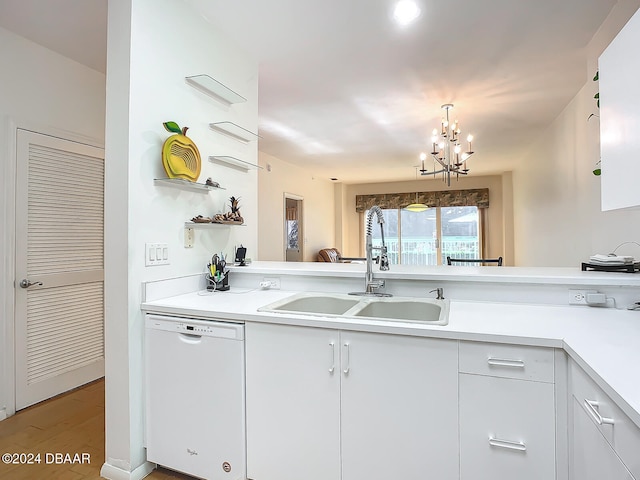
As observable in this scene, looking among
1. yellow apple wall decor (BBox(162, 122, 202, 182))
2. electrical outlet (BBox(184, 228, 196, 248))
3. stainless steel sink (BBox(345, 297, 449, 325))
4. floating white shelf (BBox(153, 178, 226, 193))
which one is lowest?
stainless steel sink (BBox(345, 297, 449, 325))

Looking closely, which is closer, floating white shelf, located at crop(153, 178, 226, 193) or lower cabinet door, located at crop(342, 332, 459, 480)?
lower cabinet door, located at crop(342, 332, 459, 480)

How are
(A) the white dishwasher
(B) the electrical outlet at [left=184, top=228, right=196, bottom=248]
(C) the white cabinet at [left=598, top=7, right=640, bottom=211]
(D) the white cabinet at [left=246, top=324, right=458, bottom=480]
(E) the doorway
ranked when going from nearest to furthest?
1. (C) the white cabinet at [left=598, top=7, right=640, bottom=211]
2. (D) the white cabinet at [left=246, top=324, right=458, bottom=480]
3. (A) the white dishwasher
4. (B) the electrical outlet at [left=184, top=228, right=196, bottom=248]
5. (E) the doorway

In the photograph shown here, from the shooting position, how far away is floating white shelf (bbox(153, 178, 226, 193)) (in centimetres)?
196

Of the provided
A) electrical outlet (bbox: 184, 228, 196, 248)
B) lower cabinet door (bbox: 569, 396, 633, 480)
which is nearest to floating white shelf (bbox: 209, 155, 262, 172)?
electrical outlet (bbox: 184, 228, 196, 248)

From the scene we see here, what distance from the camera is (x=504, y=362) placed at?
123cm

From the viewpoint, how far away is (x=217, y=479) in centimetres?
165

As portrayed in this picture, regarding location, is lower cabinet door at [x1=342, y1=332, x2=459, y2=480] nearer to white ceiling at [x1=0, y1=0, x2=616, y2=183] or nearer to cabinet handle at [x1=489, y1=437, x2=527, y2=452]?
cabinet handle at [x1=489, y1=437, x2=527, y2=452]

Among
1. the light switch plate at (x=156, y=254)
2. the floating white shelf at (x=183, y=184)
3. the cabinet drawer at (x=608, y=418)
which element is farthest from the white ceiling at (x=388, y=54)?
the cabinet drawer at (x=608, y=418)

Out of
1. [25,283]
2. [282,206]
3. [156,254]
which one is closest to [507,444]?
[156,254]

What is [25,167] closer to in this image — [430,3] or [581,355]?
[430,3]

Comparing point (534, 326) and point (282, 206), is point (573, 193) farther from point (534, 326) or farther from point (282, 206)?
point (282, 206)

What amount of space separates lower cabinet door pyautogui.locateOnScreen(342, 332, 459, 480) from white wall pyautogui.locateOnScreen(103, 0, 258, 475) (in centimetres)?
112

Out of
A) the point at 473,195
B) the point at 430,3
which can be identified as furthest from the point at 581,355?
the point at 473,195

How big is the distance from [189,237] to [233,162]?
2.16 ft
